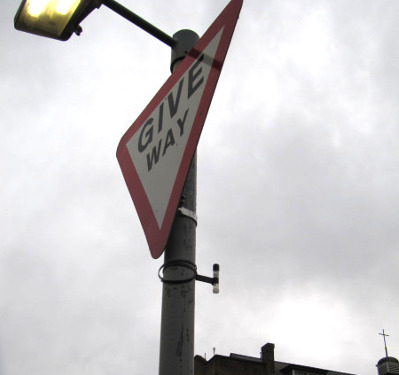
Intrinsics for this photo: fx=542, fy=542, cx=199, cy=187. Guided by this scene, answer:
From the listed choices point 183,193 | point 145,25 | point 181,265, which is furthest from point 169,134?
point 145,25

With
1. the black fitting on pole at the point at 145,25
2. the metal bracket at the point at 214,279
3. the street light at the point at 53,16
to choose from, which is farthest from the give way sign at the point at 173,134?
the street light at the point at 53,16

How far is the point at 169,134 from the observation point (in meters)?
2.82

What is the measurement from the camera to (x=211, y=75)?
8.56 feet

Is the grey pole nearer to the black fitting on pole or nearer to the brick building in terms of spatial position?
the black fitting on pole

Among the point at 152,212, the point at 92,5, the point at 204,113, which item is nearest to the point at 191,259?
the point at 152,212

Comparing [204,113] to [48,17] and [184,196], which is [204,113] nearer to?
[184,196]

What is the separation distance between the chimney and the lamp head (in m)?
27.4

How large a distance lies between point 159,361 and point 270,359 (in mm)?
27706

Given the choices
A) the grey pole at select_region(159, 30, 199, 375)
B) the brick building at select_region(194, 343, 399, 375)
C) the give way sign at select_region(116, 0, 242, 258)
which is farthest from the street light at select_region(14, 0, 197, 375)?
the brick building at select_region(194, 343, 399, 375)

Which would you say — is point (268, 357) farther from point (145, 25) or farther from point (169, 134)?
point (169, 134)

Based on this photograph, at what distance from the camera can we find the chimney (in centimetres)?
2827

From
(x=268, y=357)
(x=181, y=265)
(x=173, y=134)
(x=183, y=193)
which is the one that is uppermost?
(x=268, y=357)

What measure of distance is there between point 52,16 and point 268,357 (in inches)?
1091

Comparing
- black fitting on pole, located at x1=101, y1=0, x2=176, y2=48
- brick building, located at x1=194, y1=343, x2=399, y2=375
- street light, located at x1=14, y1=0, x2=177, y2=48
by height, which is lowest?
street light, located at x1=14, y1=0, x2=177, y2=48
